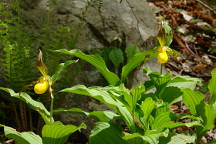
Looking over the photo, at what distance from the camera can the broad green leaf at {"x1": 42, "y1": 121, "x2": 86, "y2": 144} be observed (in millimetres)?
1823

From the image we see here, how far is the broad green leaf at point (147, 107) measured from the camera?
2.04 meters

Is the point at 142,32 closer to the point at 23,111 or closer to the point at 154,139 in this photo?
the point at 23,111

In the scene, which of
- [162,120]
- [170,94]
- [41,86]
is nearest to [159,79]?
[170,94]

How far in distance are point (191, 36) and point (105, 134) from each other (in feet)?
9.14

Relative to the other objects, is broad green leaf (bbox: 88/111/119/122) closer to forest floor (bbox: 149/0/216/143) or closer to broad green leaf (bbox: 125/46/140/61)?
broad green leaf (bbox: 125/46/140/61)

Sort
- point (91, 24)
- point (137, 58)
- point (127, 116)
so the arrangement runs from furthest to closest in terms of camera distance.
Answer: point (91, 24)
point (137, 58)
point (127, 116)

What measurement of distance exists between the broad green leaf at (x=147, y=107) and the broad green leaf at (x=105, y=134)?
17cm

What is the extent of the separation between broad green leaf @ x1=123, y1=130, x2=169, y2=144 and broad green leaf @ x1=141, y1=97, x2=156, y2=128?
0.49 ft

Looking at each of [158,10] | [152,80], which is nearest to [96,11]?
[152,80]

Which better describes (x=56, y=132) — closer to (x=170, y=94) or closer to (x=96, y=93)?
(x=96, y=93)

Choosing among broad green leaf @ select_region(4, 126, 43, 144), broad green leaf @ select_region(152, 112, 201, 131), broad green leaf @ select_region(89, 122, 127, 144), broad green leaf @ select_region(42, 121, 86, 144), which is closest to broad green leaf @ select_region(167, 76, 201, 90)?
broad green leaf @ select_region(152, 112, 201, 131)

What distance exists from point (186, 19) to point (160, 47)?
2.59 metres

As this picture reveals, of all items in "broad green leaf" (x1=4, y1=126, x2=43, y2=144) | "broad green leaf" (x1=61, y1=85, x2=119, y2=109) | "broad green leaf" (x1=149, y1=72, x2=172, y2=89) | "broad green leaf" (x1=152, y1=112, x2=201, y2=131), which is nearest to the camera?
"broad green leaf" (x1=4, y1=126, x2=43, y2=144)

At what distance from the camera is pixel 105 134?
2.08m
